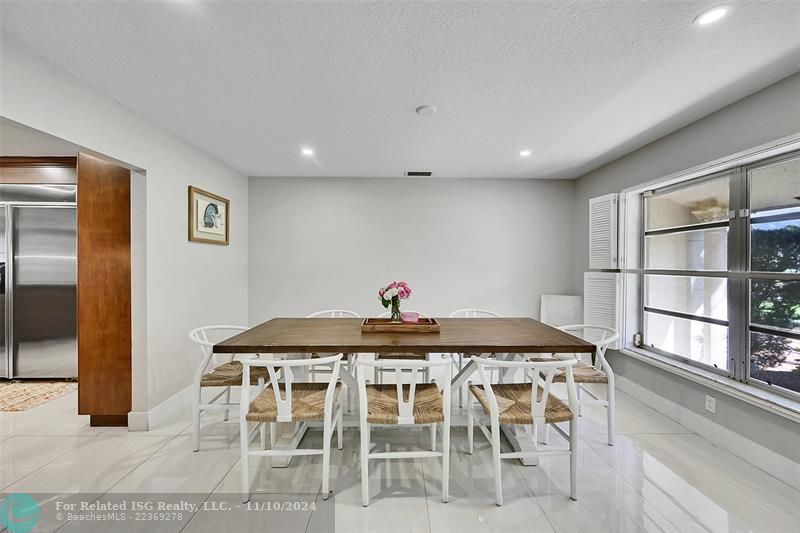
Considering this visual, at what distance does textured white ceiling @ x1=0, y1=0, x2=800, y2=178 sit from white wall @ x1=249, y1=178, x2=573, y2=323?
58.2 inches

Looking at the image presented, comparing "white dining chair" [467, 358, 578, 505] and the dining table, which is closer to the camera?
"white dining chair" [467, 358, 578, 505]

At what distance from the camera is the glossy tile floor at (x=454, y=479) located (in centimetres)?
173

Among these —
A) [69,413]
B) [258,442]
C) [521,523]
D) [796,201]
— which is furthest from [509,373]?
[69,413]

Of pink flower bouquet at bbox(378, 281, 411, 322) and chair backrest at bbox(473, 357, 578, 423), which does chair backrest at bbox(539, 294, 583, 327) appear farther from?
chair backrest at bbox(473, 357, 578, 423)

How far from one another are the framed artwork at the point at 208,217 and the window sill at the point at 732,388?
434cm

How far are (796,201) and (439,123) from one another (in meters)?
2.34

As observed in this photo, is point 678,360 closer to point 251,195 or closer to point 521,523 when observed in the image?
point 521,523

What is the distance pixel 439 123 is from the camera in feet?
8.73

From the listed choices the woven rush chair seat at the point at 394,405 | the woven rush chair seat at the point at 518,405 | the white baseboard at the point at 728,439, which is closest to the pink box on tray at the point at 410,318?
the woven rush chair seat at the point at 394,405

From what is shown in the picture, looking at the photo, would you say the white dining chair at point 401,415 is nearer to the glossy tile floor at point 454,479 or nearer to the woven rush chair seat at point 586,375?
the glossy tile floor at point 454,479

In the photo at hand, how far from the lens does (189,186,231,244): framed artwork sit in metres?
3.15

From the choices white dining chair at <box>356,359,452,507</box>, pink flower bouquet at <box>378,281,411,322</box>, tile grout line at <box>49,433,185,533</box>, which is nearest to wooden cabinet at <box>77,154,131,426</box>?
tile grout line at <box>49,433,185,533</box>

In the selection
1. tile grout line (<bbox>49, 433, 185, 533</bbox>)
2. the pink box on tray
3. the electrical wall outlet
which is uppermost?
the pink box on tray

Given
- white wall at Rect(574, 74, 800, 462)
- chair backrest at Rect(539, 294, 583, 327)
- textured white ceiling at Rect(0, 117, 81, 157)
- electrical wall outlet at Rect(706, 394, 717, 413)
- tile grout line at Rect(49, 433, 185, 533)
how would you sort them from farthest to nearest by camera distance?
chair backrest at Rect(539, 294, 583, 327) < electrical wall outlet at Rect(706, 394, 717, 413) < textured white ceiling at Rect(0, 117, 81, 157) < white wall at Rect(574, 74, 800, 462) < tile grout line at Rect(49, 433, 185, 533)
